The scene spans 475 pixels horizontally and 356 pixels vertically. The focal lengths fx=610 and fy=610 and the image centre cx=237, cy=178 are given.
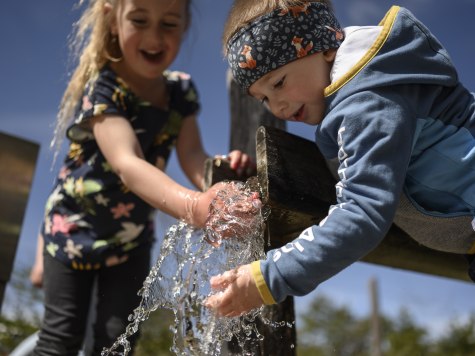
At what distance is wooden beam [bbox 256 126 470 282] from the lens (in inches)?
69.5

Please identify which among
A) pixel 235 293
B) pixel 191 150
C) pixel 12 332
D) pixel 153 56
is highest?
pixel 153 56

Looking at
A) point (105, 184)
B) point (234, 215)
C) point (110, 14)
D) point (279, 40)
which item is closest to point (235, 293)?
point (234, 215)

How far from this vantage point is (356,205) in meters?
1.48

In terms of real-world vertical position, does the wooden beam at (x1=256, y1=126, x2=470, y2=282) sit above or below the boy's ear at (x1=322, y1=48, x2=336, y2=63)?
below

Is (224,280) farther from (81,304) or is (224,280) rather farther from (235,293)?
(81,304)

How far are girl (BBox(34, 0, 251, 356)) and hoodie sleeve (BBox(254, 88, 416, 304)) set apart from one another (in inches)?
45.8

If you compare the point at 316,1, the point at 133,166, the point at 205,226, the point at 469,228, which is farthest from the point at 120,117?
the point at 469,228

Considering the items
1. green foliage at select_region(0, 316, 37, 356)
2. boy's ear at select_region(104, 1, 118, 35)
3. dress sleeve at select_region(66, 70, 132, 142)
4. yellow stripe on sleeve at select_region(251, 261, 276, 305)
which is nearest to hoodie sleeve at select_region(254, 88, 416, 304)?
yellow stripe on sleeve at select_region(251, 261, 276, 305)

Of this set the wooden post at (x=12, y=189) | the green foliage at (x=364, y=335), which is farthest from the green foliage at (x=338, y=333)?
the wooden post at (x=12, y=189)

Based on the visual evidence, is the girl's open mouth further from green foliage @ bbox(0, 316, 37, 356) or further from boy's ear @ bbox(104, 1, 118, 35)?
green foliage @ bbox(0, 316, 37, 356)

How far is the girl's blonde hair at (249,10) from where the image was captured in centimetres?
174

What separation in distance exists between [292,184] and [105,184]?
110 cm

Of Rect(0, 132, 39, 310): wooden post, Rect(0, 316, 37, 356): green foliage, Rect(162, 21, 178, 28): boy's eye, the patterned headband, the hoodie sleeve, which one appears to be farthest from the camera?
Rect(0, 316, 37, 356): green foliage

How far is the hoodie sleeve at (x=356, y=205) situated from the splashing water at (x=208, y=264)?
0.26 metres
